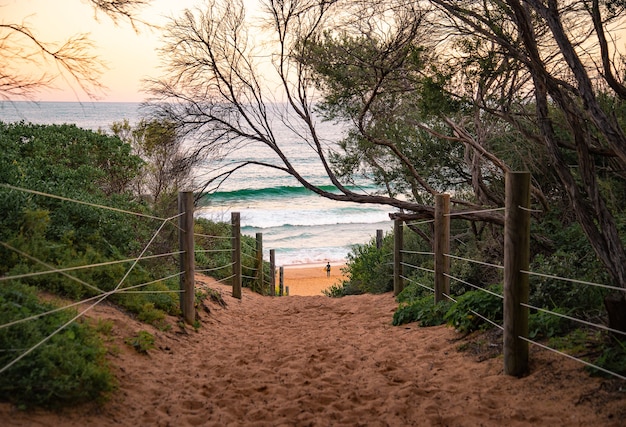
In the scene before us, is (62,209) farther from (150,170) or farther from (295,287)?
(295,287)

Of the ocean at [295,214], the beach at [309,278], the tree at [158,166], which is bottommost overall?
the beach at [309,278]

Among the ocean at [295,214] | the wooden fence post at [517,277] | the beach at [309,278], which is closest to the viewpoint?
the wooden fence post at [517,277]

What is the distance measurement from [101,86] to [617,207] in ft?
23.7

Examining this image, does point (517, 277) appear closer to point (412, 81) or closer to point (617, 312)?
point (617, 312)

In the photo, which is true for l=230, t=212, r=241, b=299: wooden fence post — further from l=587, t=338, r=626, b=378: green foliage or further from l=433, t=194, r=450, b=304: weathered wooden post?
l=587, t=338, r=626, b=378: green foliage

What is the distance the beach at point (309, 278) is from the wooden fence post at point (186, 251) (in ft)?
45.4

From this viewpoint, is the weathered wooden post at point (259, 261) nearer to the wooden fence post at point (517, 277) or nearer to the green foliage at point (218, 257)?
the green foliage at point (218, 257)

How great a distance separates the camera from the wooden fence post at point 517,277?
14.6ft

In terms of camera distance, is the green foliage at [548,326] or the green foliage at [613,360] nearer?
the green foliage at [613,360]

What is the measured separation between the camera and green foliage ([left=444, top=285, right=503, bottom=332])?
18.0ft

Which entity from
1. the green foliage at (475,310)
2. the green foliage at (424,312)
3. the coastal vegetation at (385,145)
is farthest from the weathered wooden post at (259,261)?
the green foliage at (475,310)

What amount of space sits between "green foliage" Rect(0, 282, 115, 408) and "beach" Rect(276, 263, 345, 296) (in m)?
16.2

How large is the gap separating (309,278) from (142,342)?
19431 mm

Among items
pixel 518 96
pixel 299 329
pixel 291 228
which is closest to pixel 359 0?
pixel 518 96
